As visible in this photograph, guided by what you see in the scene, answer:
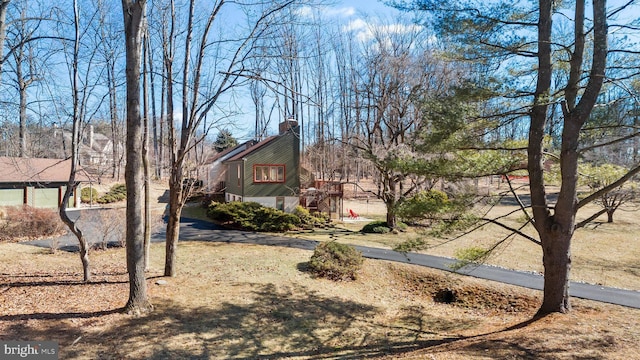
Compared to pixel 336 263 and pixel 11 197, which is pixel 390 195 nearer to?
pixel 336 263

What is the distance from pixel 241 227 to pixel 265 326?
12.0 meters

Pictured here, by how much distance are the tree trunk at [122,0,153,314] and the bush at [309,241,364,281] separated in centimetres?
560

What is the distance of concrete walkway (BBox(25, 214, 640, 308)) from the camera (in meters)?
9.07

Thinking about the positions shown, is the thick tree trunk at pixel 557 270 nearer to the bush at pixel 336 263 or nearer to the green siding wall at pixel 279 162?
the bush at pixel 336 263

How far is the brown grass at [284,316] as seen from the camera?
17.8 feet

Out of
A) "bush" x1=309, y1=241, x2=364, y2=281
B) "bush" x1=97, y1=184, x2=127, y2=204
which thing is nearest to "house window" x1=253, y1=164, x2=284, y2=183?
"bush" x1=97, y1=184, x2=127, y2=204

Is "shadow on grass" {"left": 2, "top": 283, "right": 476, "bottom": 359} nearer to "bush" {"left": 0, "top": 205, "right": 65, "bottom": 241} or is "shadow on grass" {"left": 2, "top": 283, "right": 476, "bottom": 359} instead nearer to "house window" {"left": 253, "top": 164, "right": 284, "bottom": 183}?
"bush" {"left": 0, "top": 205, "right": 65, "bottom": 241}

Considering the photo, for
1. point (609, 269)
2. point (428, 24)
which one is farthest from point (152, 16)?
point (609, 269)

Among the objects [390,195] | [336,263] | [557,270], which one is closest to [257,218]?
[390,195]

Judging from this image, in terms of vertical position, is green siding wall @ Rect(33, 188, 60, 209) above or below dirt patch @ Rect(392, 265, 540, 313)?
above

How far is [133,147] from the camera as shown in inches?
252

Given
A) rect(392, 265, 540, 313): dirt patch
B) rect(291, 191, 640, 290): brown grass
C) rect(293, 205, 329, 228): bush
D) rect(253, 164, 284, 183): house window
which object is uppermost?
rect(253, 164, 284, 183): house window

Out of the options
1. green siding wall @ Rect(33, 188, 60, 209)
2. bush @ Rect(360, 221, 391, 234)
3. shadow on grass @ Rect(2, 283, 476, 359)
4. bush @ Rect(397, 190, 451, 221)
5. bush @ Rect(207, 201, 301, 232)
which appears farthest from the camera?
green siding wall @ Rect(33, 188, 60, 209)

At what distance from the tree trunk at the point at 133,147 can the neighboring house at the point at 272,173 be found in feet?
52.8
